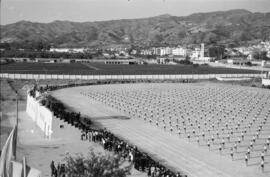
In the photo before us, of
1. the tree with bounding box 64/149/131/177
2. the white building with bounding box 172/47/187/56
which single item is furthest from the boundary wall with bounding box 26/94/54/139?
the white building with bounding box 172/47/187/56

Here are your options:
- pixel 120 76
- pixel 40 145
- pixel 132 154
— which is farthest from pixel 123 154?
pixel 120 76

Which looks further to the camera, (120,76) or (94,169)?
(120,76)

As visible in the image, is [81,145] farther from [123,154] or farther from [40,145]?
[123,154]

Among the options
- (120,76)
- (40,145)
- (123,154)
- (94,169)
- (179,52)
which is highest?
(179,52)

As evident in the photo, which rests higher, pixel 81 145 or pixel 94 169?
pixel 94 169

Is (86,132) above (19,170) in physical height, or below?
below

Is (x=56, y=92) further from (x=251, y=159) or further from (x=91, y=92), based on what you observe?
(x=251, y=159)

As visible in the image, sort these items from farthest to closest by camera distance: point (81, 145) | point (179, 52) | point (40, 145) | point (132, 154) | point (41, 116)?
point (179, 52), point (41, 116), point (40, 145), point (81, 145), point (132, 154)

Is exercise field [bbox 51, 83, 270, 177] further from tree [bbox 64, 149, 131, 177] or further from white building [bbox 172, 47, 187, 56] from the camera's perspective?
white building [bbox 172, 47, 187, 56]

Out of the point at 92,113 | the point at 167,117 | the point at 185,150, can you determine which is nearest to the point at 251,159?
the point at 185,150
